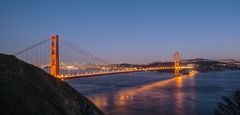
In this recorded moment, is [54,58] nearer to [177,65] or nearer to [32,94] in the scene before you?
[32,94]

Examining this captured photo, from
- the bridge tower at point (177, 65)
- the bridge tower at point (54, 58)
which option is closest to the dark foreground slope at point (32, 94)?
the bridge tower at point (54, 58)

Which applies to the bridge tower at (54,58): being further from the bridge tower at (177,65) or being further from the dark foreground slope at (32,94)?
the bridge tower at (177,65)

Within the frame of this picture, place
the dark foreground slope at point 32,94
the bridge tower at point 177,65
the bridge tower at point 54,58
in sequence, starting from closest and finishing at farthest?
the dark foreground slope at point 32,94
the bridge tower at point 54,58
the bridge tower at point 177,65

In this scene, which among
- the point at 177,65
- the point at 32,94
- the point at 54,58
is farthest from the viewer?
the point at 177,65

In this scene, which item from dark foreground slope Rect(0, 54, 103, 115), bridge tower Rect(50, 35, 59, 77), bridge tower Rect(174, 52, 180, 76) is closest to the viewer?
dark foreground slope Rect(0, 54, 103, 115)

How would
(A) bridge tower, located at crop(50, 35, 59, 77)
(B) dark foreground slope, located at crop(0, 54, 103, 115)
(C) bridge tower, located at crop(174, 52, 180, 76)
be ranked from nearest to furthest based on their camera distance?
(B) dark foreground slope, located at crop(0, 54, 103, 115), (A) bridge tower, located at crop(50, 35, 59, 77), (C) bridge tower, located at crop(174, 52, 180, 76)

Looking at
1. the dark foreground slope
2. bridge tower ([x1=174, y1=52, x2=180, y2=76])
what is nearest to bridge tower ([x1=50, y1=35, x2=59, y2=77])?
the dark foreground slope

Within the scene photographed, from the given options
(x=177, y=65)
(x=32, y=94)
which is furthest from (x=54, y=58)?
(x=177, y=65)

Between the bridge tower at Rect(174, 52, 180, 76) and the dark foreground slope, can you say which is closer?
the dark foreground slope

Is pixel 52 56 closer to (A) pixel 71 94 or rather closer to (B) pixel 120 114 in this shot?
(B) pixel 120 114

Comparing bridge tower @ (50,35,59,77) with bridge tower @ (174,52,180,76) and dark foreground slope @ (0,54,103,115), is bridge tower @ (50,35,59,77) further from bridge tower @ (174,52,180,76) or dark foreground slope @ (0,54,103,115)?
bridge tower @ (174,52,180,76)
